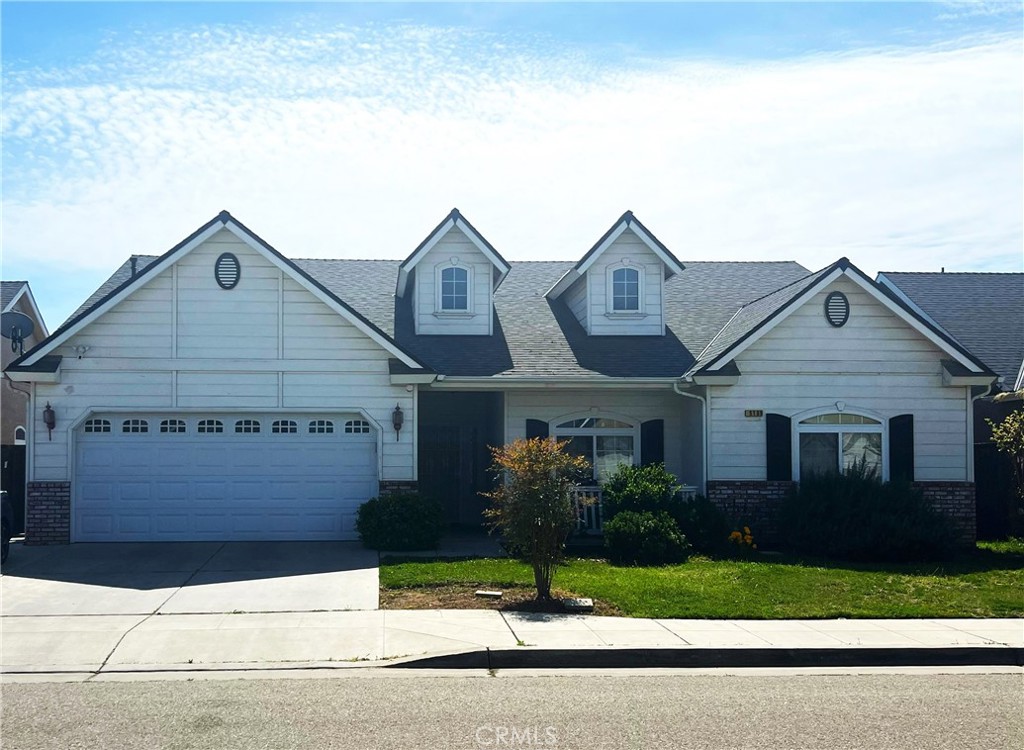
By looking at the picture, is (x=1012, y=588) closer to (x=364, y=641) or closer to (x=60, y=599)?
(x=364, y=641)

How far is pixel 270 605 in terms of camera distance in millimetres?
11758

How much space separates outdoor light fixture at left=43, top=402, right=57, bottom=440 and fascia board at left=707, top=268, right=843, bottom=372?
1142 cm

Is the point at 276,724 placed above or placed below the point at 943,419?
below

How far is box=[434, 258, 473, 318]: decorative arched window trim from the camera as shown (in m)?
20.1

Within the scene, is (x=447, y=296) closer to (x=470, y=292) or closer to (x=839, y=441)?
(x=470, y=292)

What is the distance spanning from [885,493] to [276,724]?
12066 mm

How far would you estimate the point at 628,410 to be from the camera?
19.5m

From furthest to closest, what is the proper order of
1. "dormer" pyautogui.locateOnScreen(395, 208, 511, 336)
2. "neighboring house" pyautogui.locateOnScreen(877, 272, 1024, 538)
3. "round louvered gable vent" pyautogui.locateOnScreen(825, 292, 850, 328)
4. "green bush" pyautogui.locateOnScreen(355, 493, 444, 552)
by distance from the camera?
"dormer" pyautogui.locateOnScreen(395, 208, 511, 336) → "neighboring house" pyautogui.locateOnScreen(877, 272, 1024, 538) → "round louvered gable vent" pyautogui.locateOnScreen(825, 292, 850, 328) → "green bush" pyautogui.locateOnScreen(355, 493, 444, 552)

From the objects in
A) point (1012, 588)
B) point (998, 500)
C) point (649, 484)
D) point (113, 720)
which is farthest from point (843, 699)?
A: point (998, 500)

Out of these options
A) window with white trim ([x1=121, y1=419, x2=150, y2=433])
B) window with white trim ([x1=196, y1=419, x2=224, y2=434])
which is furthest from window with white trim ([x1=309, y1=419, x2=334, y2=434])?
window with white trim ([x1=121, y1=419, x2=150, y2=433])

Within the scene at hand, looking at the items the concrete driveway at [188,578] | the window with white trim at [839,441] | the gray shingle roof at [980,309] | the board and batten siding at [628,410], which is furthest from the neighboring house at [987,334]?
the concrete driveway at [188,578]

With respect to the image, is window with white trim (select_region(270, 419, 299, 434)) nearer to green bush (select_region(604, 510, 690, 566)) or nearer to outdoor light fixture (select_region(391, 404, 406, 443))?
outdoor light fixture (select_region(391, 404, 406, 443))

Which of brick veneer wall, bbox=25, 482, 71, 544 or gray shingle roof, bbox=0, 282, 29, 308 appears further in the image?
gray shingle roof, bbox=0, 282, 29, 308

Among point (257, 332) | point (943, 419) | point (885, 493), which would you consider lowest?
point (885, 493)
